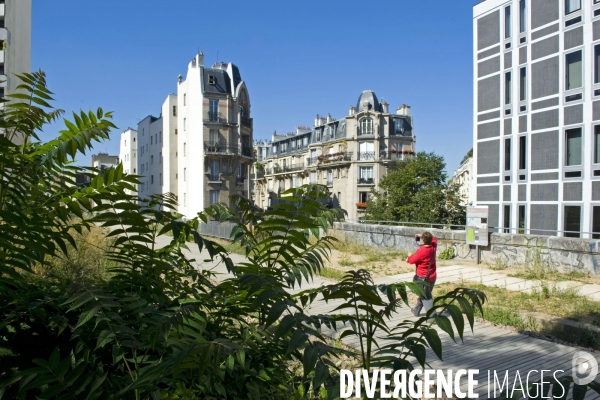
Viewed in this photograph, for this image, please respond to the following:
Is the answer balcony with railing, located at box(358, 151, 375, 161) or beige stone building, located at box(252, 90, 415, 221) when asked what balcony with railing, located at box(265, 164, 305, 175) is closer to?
beige stone building, located at box(252, 90, 415, 221)

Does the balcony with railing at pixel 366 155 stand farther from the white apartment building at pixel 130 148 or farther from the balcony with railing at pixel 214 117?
the white apartment building at pixel 130 148

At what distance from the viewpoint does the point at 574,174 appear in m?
21.0

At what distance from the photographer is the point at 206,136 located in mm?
42000

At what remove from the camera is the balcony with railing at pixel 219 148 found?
41.8 m

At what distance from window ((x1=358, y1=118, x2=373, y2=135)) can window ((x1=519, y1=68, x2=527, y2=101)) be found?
3358 cm

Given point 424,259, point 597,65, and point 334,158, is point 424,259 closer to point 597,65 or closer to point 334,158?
point 597,65

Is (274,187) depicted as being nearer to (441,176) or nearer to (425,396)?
(441,176)

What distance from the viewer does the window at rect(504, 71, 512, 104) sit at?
24453 mm

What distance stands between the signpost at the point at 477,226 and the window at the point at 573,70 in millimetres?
9517

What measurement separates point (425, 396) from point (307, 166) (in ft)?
195

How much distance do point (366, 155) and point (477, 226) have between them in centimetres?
4079

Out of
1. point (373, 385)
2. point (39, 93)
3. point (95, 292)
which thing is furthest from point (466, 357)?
point (39, 93)

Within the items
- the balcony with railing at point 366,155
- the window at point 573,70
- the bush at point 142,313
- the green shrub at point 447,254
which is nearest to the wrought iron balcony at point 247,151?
the balcony with railing at point 366,155

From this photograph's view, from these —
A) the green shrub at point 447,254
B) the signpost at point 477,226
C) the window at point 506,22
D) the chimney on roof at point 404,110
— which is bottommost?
the green shrub at point 447,254
